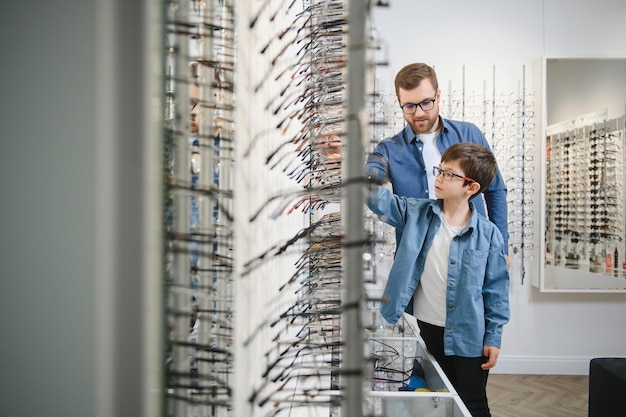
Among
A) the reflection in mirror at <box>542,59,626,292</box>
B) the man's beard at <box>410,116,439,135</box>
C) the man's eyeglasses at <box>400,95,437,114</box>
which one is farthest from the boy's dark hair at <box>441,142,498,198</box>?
the reflection in mirror at <box>542,59,626,292</box>

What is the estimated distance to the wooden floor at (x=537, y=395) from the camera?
328cm

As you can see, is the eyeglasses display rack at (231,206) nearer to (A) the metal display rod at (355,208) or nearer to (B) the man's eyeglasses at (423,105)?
(A) the metal display rod at (355,208)

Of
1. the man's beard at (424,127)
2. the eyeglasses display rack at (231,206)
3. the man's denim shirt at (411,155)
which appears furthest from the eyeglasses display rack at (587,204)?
the eyeglasses display rack at (231,206)

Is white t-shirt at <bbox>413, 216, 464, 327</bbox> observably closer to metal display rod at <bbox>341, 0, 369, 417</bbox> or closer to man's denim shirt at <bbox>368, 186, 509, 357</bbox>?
man's denim shirt at <bbox>368, 186, 509, 357</bbox>

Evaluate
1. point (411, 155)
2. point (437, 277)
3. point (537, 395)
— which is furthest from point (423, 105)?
point (537, 395)

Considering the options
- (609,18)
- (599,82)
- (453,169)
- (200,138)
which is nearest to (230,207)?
(200,138)

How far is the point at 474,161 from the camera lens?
1959mm

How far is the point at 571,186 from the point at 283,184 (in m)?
3.55

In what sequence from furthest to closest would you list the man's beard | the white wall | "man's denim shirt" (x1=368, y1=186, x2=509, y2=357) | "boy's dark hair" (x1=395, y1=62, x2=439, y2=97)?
the white wall, the man's beard, "boy's dark hair" (x1=395, y1=62, x2=439, y2=97), "man's denim shirt" (x1=368, y1=186, x2=509, y2=357)

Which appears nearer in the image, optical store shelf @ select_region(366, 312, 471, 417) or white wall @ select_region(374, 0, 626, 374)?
optical store shelf @ select_region(366, 312, 471, 417)

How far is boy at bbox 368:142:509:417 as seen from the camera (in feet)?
6.19

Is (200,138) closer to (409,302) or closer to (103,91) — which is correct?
(103,91)

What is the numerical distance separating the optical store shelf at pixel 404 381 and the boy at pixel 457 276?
0.35 feet

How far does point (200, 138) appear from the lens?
2.10ft
